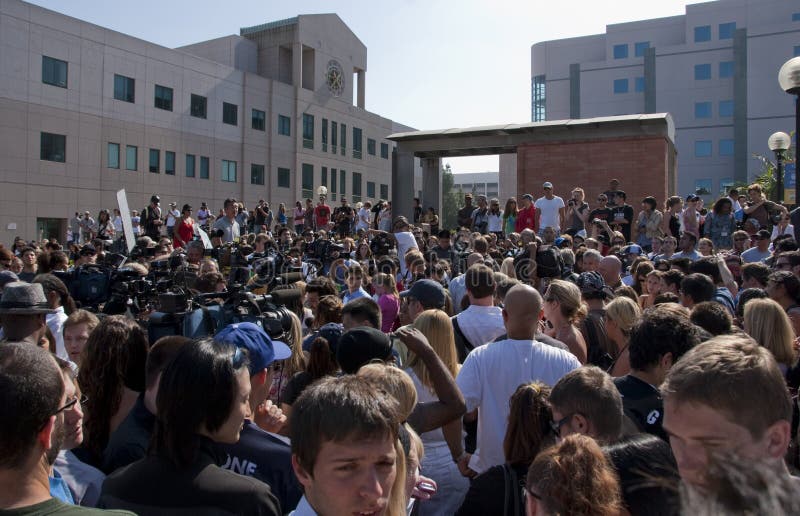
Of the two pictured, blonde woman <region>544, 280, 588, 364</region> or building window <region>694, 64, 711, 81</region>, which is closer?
blonde woman <region>544, 280, 588, 364</region>

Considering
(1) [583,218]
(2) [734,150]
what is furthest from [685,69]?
(1) [583,218]

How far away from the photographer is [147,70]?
43.4 m

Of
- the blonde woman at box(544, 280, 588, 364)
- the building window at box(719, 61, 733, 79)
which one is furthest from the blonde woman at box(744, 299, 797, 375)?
the building window at box(719, 61, 733, 79)

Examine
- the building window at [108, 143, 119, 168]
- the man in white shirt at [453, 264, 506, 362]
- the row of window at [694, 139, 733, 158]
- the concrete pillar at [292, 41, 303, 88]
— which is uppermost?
the concrete pillar at [292, 41, 303, 88]

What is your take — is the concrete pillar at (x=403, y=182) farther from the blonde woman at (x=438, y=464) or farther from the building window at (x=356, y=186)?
the building window at (x=356, y=186)

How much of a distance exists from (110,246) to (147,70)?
3053cm

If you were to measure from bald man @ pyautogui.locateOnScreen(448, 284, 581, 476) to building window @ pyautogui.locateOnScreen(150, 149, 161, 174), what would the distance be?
44.0 m

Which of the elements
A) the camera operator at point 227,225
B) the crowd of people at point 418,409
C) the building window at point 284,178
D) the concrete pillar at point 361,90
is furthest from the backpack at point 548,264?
the concrete pillar at point 361,90

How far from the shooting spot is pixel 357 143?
62.2 metres

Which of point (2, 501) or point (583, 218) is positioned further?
point (583, 218)

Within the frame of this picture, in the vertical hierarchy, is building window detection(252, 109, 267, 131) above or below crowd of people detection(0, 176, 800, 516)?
above

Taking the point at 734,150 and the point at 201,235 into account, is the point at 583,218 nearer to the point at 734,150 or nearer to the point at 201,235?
the point at 201,235

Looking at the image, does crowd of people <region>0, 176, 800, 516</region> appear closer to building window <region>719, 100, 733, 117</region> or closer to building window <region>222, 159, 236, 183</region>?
building window <region>222, 159, 236, 183</region>

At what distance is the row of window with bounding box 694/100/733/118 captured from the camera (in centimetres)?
6894
